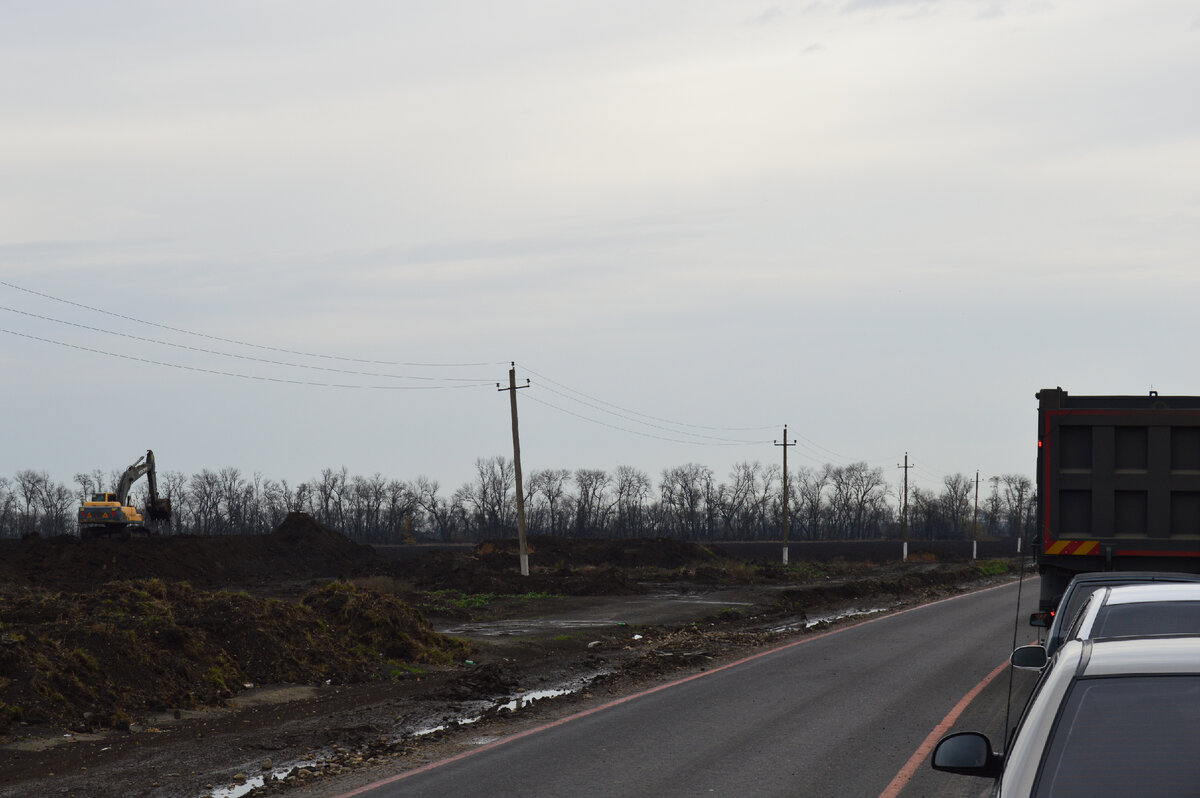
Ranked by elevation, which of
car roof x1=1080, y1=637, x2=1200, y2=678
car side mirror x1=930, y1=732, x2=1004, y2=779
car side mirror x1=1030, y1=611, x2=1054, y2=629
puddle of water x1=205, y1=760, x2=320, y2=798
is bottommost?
puddle of water x1=205, y1=760, x2=320, y2=798

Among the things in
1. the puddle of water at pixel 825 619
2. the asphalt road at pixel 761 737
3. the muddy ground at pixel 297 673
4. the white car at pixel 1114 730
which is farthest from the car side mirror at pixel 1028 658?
the puddle of water at pixel 825 619

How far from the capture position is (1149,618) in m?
6.40

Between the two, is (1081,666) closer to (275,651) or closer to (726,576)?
(275,651)

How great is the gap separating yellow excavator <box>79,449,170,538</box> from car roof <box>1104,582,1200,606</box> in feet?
187

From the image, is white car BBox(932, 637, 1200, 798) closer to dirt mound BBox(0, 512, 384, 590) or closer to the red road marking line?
the red road marking line

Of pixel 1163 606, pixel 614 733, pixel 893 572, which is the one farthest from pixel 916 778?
pixel 893 572

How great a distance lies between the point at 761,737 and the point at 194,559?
4562 cm

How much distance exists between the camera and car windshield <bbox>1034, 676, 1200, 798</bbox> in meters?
3.72

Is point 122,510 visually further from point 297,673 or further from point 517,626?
point 297,673

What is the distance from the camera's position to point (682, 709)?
1384cm

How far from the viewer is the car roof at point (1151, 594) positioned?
19.3ft

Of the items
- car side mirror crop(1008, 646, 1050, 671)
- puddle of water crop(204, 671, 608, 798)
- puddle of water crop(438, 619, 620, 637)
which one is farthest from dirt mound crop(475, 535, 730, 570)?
car side mirror crop(1008, 646, 1050, 671)

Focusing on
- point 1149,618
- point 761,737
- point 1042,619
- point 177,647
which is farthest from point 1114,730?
point 177,647

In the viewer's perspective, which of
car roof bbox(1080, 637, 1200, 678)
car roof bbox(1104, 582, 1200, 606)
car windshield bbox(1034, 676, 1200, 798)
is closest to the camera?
car windshield bbox(1034, 676, 1200, 798)
